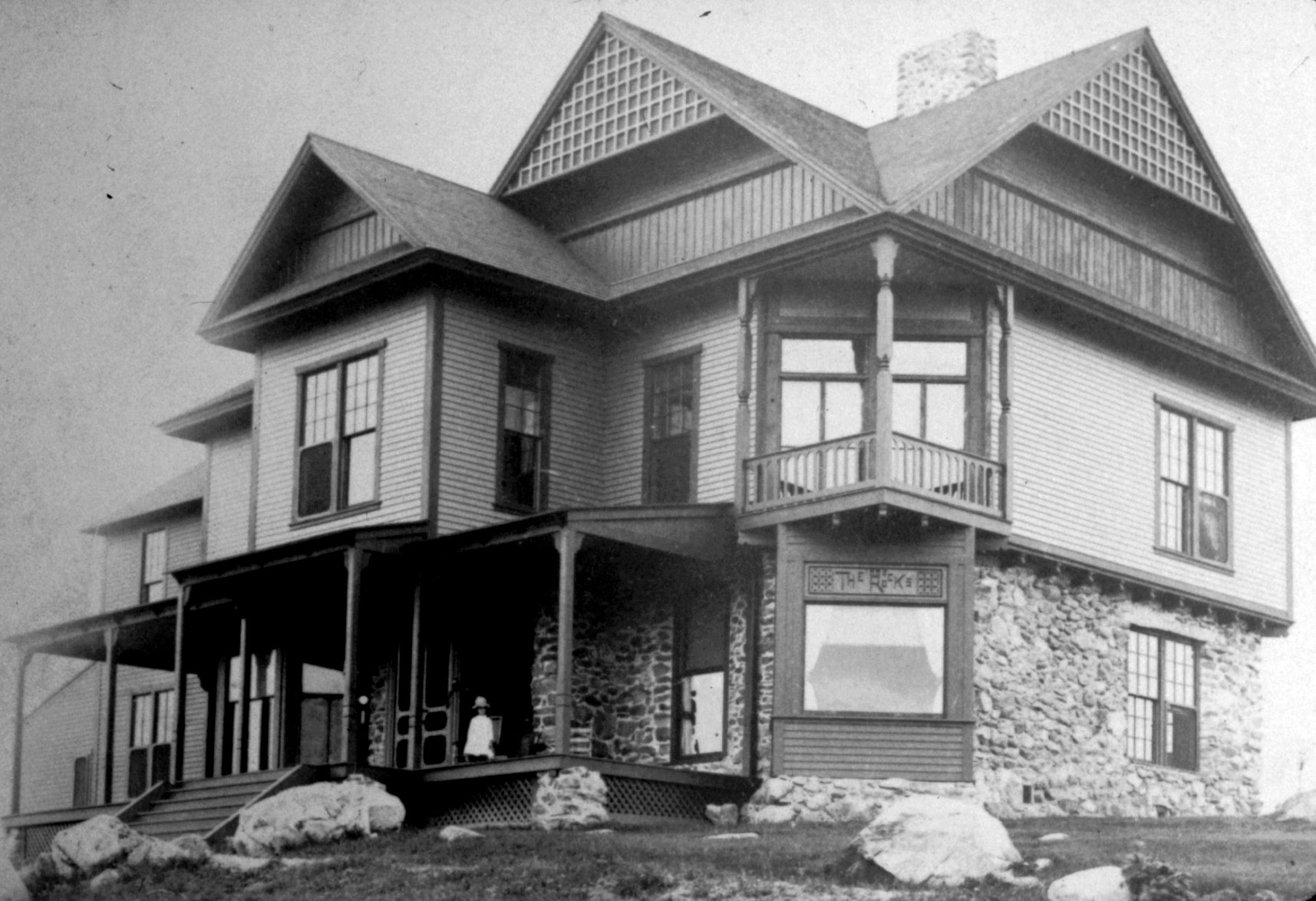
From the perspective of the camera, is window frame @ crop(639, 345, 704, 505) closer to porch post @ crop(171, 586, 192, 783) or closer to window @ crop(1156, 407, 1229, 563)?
porch post @ crop(171, 586, 192, 783)

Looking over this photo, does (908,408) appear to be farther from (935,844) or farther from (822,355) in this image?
(935,844)

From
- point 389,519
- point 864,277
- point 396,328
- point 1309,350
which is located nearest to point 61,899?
point 389,519

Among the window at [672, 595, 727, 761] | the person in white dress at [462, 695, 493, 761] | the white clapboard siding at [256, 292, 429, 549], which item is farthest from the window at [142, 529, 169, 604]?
the window at [672, 595, 727, 761]

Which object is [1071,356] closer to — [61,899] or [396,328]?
[396,328]

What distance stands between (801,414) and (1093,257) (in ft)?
17.8

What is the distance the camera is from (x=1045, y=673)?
28938 mm

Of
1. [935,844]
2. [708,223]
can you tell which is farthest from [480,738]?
[935,844]

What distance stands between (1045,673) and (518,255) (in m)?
9.43

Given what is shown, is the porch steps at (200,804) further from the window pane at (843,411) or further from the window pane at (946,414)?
the window pane at (946,414)

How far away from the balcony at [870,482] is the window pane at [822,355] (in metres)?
1.25

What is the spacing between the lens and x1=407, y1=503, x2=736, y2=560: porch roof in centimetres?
2742

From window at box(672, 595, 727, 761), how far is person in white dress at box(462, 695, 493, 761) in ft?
8.75

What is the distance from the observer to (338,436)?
30781 millimetres

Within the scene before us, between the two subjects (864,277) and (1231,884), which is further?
(864,277)
